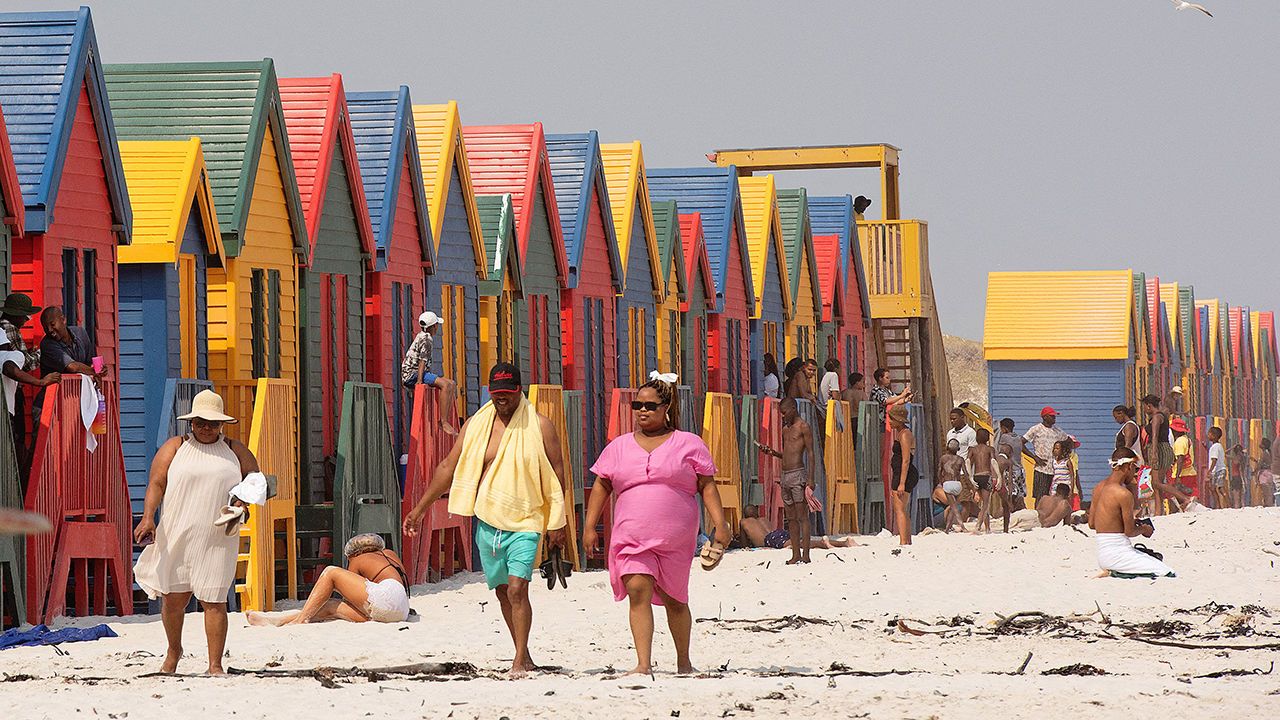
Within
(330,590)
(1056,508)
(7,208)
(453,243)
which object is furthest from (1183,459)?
(7,208)

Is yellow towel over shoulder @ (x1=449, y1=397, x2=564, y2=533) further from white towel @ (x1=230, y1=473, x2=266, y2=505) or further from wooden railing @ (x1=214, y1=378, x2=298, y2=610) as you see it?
wooden railing @ (x1=214, y1=378, x2=298, y2=610)

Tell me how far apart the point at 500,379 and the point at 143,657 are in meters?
2.61

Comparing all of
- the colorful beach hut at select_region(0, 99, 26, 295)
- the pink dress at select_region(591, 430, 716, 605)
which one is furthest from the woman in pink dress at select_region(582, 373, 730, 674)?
the colorful beach hut at select_region(0, 99, 26, 295)

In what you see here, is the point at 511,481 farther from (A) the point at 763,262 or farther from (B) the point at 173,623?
(A) the point at 763,262

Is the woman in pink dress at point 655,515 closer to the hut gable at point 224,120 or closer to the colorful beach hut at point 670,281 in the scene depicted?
the hut gable at point 224,120

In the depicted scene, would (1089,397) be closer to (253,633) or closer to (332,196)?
(332,196)

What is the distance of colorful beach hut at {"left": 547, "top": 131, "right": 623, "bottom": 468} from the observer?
23.4 m

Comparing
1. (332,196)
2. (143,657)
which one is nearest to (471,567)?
(332,196)

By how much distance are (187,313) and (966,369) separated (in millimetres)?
96306

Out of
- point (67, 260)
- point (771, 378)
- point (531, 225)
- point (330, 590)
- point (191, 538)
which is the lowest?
point (330, 590)

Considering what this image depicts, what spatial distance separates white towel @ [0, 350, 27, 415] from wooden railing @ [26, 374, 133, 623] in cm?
24

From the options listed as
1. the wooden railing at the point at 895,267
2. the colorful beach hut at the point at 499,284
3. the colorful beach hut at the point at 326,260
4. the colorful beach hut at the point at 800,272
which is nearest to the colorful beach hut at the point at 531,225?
the colorful beach hut at the point at 499,284

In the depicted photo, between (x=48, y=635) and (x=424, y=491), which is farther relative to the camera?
(x=424, y=491)

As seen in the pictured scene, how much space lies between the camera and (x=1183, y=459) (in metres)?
39.3
